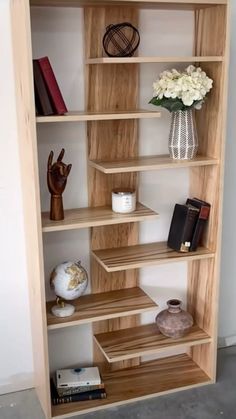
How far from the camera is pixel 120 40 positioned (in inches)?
81.0

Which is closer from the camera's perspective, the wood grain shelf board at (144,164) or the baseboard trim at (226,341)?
the wood grain shelf board at (144,164)

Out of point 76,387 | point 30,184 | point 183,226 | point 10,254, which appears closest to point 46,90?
point 30,184

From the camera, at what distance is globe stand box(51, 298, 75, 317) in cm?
210

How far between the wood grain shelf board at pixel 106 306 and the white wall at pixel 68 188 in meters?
0.14

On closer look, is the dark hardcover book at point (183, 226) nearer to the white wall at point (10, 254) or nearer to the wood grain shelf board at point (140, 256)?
the wood grain shelf board at point (140, 256)

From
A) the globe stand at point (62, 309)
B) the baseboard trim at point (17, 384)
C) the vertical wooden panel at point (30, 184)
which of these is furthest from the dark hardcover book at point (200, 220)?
the baseboard trim at point (17, 384)

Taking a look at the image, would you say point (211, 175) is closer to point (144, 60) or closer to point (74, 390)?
point (144, 60)

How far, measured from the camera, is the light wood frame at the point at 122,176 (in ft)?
6.21

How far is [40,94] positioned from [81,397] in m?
1.23

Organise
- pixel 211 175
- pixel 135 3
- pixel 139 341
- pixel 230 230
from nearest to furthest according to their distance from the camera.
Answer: pixel 135 3
pixel 211 175
pixel 139 341
pixel 230 230

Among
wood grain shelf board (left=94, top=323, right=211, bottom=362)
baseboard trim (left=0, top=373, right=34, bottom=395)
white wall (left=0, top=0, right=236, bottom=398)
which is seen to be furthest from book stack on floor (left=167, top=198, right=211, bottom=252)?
baseboard trim (left=0, top=373, right=34, bottom=395)

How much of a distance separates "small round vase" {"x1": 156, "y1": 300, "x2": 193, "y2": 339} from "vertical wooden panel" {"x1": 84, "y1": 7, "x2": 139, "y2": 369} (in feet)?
0.72

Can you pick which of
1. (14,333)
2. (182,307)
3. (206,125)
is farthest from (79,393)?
(206,125)

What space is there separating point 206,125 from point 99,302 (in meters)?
0.85
